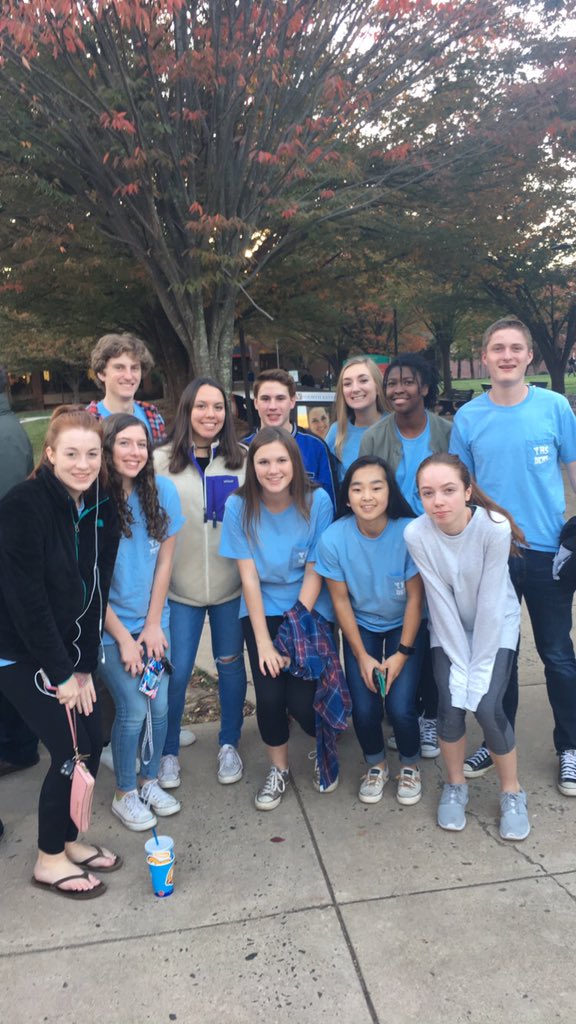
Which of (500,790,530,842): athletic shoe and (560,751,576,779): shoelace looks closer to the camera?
(500,790,530,842): athletic shoe

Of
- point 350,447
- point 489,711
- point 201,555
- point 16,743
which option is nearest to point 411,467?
point 350,447

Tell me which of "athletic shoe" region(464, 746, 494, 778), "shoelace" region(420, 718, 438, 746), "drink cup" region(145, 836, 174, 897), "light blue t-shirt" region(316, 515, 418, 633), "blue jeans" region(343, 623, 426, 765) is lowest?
"athletic shoe" region(464, 746, 494, 778)

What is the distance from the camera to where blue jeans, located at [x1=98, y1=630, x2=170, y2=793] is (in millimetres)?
3051

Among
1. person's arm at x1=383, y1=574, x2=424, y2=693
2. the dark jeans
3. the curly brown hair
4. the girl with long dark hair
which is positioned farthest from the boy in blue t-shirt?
the dark jeans

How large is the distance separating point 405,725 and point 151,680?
1.13 meters

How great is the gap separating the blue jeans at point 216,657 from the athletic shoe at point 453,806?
1044 mm

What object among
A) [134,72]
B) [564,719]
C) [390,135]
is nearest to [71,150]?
[134,72]

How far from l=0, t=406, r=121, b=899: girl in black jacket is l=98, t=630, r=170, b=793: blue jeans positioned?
234 millimetres

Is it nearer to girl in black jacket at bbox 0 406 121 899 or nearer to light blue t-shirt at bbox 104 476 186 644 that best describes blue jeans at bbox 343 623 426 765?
light blue t-shirt at bbox 104 476 186 644

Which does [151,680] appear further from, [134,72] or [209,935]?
[134,72]

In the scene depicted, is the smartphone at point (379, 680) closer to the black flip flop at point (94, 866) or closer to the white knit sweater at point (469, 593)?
the white knit sweater at point (469, 593)

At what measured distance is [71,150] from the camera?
29.0 ft

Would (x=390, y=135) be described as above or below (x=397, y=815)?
above

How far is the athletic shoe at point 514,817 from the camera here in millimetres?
2912
